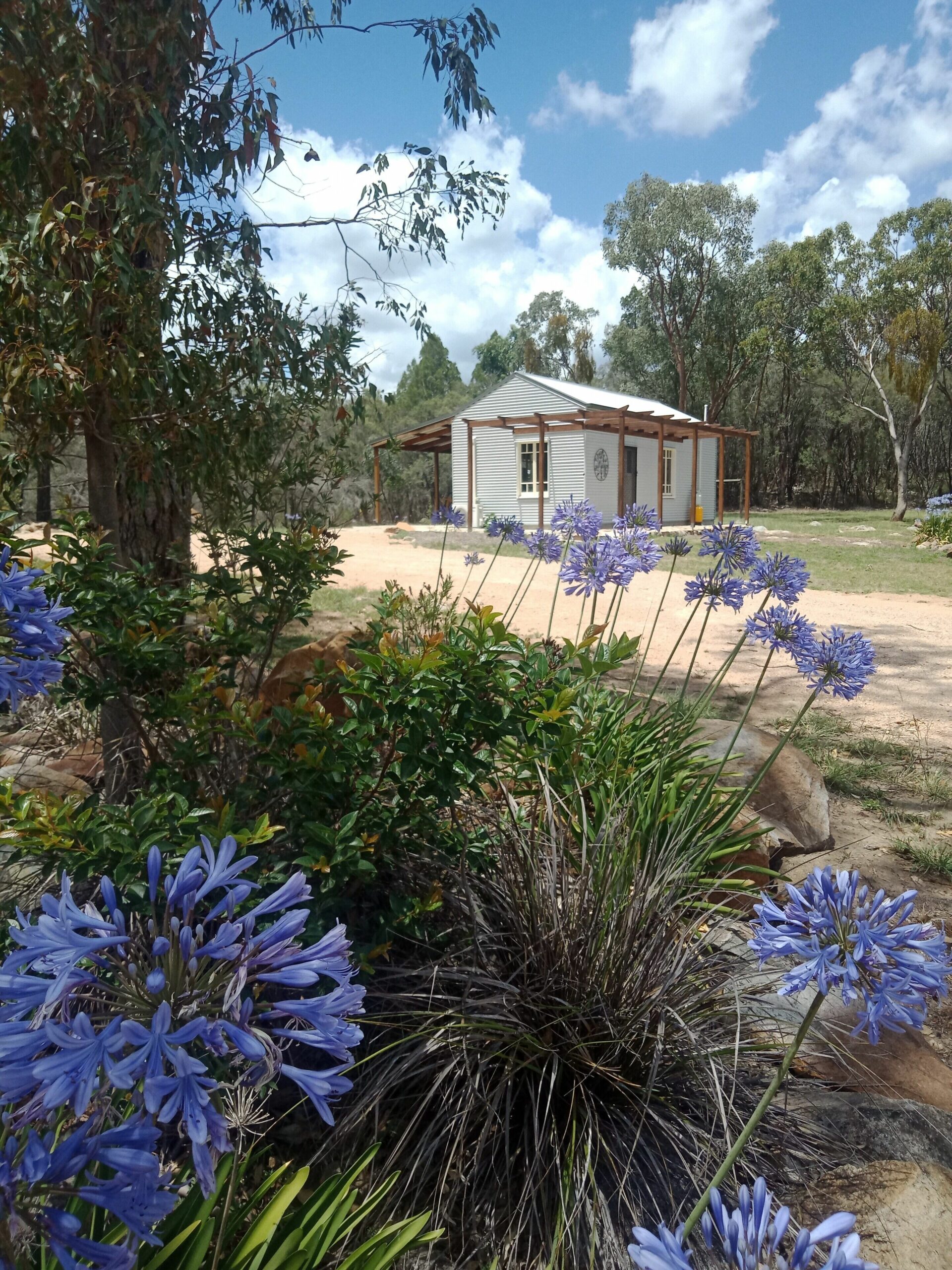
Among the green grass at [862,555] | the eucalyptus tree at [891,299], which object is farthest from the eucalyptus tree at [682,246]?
the green grass at [862,555]

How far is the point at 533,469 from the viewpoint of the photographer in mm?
25141

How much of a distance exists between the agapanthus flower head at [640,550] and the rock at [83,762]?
232cm

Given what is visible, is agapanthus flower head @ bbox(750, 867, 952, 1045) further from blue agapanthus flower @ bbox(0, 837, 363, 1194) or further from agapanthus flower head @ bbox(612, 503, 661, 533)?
agapanthus flower head @ bbox(612, 503, 661, 533)

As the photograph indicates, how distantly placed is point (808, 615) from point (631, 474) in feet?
58.2

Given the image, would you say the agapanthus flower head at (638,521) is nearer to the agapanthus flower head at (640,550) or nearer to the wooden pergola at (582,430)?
the agapanthus flower head at (640,550)

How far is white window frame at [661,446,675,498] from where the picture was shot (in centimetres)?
2823

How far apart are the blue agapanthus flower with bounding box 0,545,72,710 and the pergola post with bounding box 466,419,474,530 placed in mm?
21072

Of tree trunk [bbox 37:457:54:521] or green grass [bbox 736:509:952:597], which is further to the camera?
green grass [bbox 736:509:952:597]

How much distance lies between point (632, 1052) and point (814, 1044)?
24.2 inches

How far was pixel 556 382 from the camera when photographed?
26.5 metres

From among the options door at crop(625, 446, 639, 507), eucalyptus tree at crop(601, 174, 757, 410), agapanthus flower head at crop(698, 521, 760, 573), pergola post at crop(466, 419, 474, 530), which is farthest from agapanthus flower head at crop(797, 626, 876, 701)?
eucalyptus tree at crop(601, 174, 757, 410)

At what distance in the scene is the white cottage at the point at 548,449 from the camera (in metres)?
23.4

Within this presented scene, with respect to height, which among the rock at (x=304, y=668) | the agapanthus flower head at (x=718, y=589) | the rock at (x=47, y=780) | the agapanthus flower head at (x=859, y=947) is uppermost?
the agapanthus flower head at (x=718, y=589)

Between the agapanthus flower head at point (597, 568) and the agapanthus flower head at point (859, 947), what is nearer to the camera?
the agapanthus flower head at point (859, 947)
